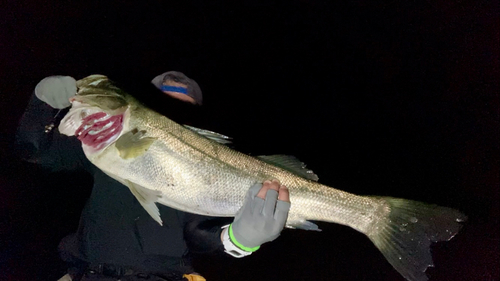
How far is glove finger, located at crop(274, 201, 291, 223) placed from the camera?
6.07 feet

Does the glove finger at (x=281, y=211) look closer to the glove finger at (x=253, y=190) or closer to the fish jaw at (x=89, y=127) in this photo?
the glove finger at (x=253, y=190)

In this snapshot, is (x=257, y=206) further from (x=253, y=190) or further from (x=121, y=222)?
(x=121, y=222)

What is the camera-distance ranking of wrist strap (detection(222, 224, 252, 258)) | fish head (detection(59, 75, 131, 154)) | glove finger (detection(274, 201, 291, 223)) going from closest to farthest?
fish head (detection(59, 75, 131, 154))
glove finger (detection(274, 201, 291, 223))
wrist strap (detection(222, 224, 252, 258))

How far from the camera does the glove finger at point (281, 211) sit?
185 cm

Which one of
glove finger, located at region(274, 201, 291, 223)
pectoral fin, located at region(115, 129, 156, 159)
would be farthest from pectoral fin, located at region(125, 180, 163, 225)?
glove finger, located at region(274, 201, 291, 223)

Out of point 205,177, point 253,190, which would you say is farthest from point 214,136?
point 253,190

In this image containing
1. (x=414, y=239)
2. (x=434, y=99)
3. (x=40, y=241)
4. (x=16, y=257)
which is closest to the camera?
(x=414, y=239)

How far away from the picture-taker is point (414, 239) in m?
1.90

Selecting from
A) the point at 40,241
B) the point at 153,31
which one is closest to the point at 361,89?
the point at 153,31

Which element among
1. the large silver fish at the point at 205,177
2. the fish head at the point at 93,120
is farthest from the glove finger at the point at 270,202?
the fish head at the point at 93,120

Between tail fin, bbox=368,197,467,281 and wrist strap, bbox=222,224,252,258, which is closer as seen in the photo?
tail fin, bbox=368,197,467,281

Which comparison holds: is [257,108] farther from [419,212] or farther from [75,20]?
[419,212]

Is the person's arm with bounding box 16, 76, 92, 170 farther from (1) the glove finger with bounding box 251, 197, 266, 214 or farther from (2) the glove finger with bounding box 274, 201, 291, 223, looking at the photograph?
(2) the glove finger with bounding box 274, 201, 291, 223

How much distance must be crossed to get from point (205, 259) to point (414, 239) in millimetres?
7079
